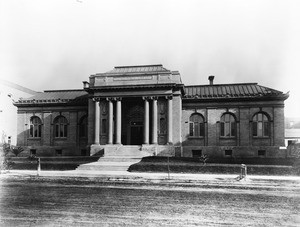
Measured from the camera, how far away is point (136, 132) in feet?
133

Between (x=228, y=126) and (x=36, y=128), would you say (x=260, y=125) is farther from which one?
(x=36, y=128)

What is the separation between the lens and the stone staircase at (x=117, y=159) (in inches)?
1077

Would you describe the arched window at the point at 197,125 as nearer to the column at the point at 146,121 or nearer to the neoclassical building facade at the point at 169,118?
the neoclassical building facade at the point at 169,118

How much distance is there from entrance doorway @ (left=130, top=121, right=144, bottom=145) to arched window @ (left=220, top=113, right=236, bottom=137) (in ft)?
37.0

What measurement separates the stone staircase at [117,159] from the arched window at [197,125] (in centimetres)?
884

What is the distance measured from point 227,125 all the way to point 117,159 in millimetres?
17200

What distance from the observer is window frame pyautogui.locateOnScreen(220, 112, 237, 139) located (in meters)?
39.8

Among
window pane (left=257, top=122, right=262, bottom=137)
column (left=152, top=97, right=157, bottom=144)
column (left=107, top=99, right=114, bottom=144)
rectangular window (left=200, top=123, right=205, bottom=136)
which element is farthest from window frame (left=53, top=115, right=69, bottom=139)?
window pane (left=257, top=122, right=262, bottom=137)

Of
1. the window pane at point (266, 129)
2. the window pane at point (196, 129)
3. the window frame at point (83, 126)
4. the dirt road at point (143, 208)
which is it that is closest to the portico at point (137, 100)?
the window pane at point (196, 129)

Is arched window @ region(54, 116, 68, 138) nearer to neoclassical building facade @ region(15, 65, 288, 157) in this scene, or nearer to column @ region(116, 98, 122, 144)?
neoclassical building facade @ region(15, 65, 288, 157)

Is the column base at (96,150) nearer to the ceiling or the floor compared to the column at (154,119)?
nearer to the floor

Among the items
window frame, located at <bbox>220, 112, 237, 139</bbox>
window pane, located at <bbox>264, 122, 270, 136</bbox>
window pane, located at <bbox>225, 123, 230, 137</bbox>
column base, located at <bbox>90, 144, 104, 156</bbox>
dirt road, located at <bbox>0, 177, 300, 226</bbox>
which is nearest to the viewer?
dirt road, located at <bbox>0, 177, 300, 226</bbox>

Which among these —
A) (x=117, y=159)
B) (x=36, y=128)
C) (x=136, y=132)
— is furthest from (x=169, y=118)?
(x=36, y=128)

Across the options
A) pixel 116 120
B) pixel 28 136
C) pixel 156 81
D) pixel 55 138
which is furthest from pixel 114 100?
pixel 28 136
